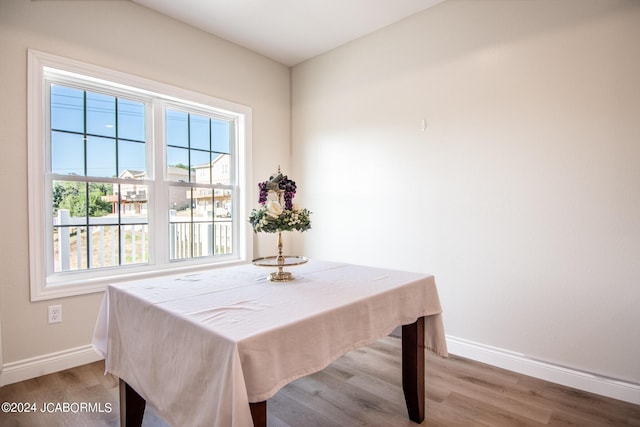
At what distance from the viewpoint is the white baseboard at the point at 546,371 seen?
2023mm

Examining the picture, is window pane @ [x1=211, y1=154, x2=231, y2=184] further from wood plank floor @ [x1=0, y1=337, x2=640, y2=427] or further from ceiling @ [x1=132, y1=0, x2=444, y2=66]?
wood plank floor @ [x1=0, y1=337, x2=640, y2=427]

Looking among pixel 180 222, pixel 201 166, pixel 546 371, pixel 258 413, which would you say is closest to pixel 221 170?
pixel 201 166

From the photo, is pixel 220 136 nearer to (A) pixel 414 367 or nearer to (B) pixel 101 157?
(B) pixel 101 157

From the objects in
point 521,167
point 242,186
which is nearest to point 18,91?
point 242,186

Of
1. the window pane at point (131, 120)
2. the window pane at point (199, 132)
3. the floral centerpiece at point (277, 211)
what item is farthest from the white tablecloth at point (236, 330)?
the window pane at point (199, 132)

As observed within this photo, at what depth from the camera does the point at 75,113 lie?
256 cm

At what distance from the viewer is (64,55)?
2387mm

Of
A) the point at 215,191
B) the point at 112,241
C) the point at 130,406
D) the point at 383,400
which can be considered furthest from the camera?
the point at 215,191

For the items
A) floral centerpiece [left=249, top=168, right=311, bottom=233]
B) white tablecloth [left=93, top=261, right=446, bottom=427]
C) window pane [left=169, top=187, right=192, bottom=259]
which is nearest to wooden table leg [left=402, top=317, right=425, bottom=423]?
white tablecloth [left=93, top=261, right=446, bottom=427]

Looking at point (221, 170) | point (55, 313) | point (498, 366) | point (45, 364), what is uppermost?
point (221, 170)

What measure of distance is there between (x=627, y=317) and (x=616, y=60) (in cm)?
157

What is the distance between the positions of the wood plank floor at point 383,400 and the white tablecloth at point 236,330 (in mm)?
487

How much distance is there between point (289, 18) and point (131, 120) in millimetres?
1636

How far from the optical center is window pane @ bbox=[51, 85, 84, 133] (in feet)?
8.13
